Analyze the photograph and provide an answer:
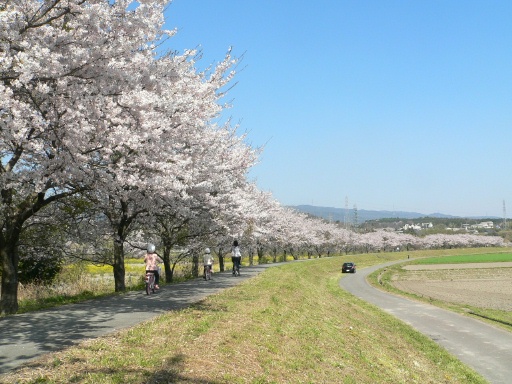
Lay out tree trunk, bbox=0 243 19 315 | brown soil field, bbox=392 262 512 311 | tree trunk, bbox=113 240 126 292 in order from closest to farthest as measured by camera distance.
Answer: tree trunk, bbox=0 243 19 315 → tree trunk, bbox=113 240 126 292 → brown soil field, bbox=392 262 512 311

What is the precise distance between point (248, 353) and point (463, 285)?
5158 cm

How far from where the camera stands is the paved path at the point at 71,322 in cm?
812

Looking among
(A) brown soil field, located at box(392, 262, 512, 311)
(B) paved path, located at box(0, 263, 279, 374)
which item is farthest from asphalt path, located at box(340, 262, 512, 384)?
(B) paved path, located at box(0, 263, 279, 374)

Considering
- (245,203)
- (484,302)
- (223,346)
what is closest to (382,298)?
(484,302)

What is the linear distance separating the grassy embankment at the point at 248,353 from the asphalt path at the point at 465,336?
1.34 meters

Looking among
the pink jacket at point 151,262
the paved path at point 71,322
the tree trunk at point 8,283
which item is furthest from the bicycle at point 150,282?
the tree trunk at point 8,283

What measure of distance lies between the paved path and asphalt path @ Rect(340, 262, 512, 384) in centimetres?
1134

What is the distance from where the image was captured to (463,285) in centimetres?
5478

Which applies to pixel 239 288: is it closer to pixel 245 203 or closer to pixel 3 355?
pixel 245 203

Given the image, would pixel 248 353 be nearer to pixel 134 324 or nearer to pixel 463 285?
pixel 134 324

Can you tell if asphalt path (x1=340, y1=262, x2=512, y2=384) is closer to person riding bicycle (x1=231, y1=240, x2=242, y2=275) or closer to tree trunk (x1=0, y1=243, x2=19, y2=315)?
person riding bicycle (x1=231, y1=240, x2=242, y2=275)

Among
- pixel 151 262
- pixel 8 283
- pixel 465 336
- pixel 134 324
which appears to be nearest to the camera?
pixel 134 324

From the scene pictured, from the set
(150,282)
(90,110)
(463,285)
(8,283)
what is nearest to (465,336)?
(150,282)

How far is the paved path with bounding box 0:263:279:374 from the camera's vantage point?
26.6 ft
